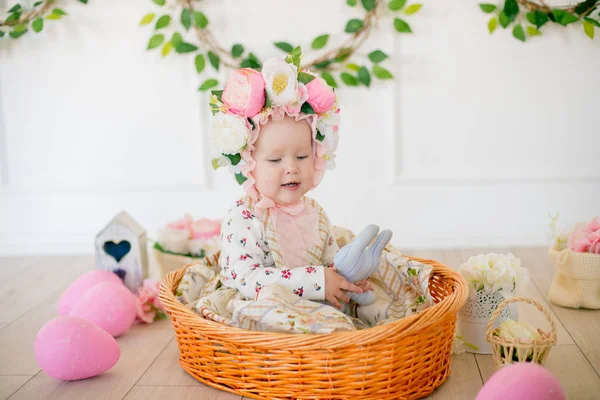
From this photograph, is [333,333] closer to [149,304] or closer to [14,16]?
[149,304]

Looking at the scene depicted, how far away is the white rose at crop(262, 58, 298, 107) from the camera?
1650 mm

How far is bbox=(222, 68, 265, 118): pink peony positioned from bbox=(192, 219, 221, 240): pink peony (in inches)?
34.0

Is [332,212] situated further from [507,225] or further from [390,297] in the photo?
[390,297]

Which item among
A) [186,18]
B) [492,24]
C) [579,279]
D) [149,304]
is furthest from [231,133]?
[492,24]

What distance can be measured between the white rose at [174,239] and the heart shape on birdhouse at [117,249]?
0.58 feet

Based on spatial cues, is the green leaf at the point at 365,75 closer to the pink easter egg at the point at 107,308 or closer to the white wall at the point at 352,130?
the white wall at the point at 352,130

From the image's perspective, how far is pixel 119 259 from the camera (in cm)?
229

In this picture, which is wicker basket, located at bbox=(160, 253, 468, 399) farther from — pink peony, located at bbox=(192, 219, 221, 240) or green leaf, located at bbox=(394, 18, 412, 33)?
green leaf, located at bbox=(394, 18, 412, 33)

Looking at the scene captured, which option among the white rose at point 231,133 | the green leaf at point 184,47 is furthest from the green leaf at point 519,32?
the white rose at point 231,133

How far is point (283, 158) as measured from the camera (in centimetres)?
174

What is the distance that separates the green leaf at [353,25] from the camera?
284cm

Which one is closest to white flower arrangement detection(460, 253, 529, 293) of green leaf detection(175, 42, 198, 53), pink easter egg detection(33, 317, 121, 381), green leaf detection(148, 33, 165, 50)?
pink easter egg detection(33, 317, 121, 381)

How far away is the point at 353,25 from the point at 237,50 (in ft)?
1.78

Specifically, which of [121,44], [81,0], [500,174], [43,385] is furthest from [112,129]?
[500,174]
